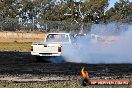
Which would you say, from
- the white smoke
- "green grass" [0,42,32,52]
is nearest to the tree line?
"green grass" [0,42,32,52]

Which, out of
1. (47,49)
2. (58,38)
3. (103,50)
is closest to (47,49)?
(47,49)

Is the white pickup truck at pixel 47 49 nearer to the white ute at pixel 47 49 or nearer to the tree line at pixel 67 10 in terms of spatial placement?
the white ute at pixel 47 49

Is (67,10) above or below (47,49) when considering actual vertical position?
below

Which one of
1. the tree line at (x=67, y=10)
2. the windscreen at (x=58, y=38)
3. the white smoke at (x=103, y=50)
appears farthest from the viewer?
the tree line at (x=67, y=10)

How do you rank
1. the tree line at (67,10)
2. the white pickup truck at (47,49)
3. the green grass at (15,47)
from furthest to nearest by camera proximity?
the tree line at (67,10)
the green grass at (15,47)
the white pickup truck at (47,49)

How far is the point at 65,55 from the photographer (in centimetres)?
2614

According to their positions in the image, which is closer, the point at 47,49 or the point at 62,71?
the point at 62,71

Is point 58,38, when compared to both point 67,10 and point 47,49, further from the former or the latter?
point 67,10

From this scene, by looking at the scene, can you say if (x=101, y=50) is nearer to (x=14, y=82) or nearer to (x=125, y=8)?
(x=14, y=82)

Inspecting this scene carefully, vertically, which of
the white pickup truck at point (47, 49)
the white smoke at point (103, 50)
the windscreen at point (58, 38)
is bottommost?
the white smoke at point (103, 50)

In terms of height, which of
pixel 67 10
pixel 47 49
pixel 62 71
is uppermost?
pixel 62 71

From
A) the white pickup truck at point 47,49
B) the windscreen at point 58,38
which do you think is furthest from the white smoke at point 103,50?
the white pickup truck at point 47,49

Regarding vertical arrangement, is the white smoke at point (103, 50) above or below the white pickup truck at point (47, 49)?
below

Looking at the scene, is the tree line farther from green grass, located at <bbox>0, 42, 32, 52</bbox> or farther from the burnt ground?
the burnt ground
